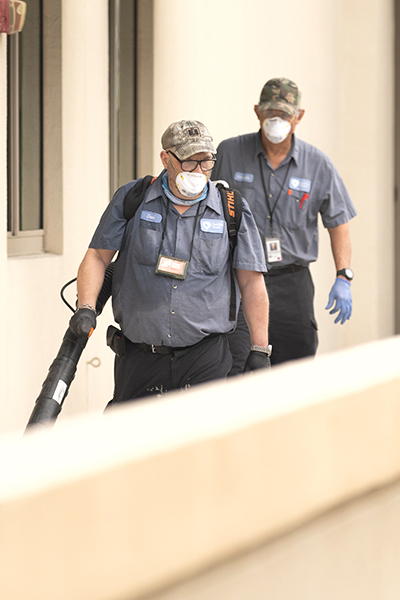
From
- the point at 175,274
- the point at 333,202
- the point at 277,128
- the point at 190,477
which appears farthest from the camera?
the point at 333,202

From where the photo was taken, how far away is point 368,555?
106cm

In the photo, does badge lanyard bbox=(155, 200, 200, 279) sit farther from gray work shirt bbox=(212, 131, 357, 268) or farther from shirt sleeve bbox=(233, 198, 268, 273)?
gray work shirt bbox=(212, 131, 357, 268)

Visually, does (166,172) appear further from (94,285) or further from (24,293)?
(24,293)

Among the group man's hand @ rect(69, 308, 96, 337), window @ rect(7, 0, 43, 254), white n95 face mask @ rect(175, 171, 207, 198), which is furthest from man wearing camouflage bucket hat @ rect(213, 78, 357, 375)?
man's hand @ rect(69, 308, 96, 337)

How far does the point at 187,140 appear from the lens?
3.28m

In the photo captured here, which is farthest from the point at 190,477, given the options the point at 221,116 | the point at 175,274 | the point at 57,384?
the point at 221,116

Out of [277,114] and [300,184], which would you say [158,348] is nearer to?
[300,184]

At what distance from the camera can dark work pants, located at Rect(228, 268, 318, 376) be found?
464 centimetres

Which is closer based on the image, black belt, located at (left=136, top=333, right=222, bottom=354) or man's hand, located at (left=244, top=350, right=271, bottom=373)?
black belt, located at (left=136, top=333, right=222, bottom=354)

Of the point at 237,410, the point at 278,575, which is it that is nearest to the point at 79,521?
the point at 237,410

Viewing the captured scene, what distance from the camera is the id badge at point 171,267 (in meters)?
3.21

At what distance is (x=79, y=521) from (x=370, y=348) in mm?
539

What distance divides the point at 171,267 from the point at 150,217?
234mm

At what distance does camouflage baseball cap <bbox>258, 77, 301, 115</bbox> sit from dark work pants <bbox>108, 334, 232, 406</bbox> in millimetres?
1723
